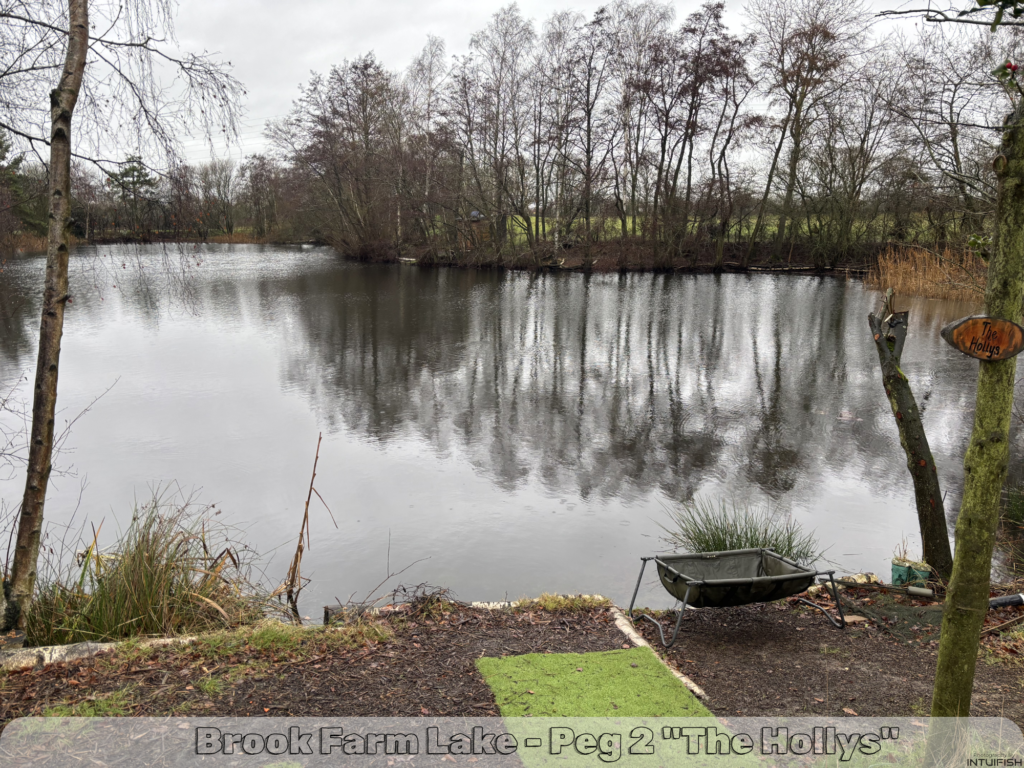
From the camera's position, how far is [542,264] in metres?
30.1

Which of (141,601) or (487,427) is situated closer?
(141,601)

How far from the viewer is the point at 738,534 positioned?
16.0ft

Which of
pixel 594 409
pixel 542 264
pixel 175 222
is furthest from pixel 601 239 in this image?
pixel 175 222

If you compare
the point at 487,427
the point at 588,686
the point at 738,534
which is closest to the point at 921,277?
the point at 487,427

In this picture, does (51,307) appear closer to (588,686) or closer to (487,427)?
(588,686)

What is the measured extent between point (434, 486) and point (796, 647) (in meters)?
3.73

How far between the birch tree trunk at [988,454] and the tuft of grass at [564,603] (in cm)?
234

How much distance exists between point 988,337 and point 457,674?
2.47 meters

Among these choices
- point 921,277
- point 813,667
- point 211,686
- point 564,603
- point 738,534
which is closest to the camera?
point 211,686

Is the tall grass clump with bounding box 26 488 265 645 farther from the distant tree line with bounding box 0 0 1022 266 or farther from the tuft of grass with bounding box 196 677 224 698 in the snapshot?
the distant tree line with bounding box 0 0 1022 266

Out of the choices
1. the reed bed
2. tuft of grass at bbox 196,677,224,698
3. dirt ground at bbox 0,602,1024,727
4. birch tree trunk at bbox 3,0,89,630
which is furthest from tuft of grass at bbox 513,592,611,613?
the reed bed

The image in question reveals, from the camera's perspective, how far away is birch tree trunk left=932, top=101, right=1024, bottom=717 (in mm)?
2010

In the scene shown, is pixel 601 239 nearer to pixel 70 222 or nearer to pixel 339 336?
pixel 339 336

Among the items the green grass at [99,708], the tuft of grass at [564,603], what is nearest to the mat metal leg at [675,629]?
the tuft of grass at [564,603]
